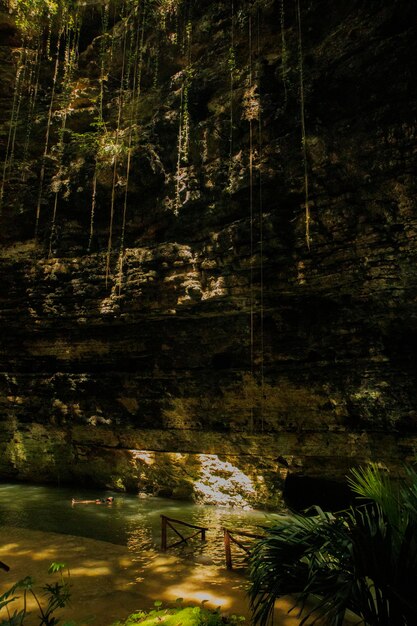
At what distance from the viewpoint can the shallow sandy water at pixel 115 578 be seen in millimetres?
4418

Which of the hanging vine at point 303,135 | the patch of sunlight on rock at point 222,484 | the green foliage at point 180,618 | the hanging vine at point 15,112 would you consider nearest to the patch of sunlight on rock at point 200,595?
the green foliage at point 180,618

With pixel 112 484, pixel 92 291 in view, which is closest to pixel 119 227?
pixel 92 291

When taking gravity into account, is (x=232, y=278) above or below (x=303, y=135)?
below

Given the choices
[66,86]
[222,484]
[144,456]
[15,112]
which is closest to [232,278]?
[222,484]

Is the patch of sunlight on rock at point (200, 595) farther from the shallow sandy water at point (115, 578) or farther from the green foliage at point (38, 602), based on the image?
the green foliage at point (38, 602)

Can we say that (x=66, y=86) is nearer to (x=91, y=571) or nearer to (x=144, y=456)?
(x=144, y=456)

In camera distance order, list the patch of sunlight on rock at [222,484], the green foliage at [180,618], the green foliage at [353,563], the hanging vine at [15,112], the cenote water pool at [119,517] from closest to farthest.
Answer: the green foliage at [353,563]
the green foliage at [180,618]
the cenote water pool at [119,517]
the patch of sunlight on rock at [222,484]
the hanging vine at [15,112]

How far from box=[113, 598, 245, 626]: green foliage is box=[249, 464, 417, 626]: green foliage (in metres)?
1.21

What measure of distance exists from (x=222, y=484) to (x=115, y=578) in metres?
5.46

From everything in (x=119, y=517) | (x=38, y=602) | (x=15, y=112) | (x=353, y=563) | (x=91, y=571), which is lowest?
(x=119, y=517)

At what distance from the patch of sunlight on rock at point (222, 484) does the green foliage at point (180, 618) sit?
20.1 ft

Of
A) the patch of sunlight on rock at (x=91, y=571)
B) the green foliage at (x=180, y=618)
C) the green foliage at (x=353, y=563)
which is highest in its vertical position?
the green foliage at (x=353, y=563)

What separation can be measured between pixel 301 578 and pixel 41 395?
11486mm

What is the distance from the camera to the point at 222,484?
412 inches
